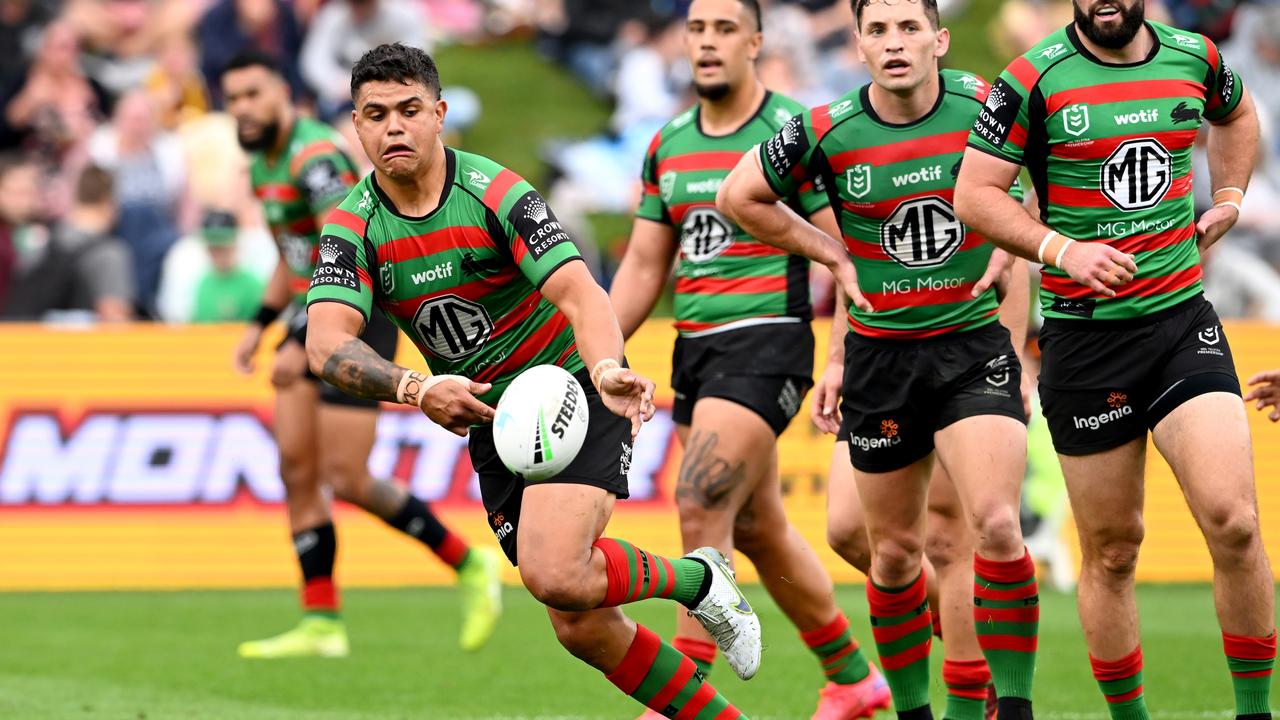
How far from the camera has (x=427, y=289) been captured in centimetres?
632

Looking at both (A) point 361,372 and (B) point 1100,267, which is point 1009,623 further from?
(A) point 361,372

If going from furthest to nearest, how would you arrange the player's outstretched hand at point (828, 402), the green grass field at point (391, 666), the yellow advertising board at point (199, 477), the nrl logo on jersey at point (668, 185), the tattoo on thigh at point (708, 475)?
1. the yellow advertising board at point (199, 477)
2. the green grass field at point (391, 666)
3. the nrl logo on jersey at point (668, 185)
4. the tattoo on thigh at point (708, 475)
5. the player's outstretched hand at point (828, 402)

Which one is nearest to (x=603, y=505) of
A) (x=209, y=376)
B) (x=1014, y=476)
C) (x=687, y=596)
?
(x=687, y=596)

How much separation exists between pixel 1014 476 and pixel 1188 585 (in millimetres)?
7343

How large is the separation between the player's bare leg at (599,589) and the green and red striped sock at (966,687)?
3.66 feet

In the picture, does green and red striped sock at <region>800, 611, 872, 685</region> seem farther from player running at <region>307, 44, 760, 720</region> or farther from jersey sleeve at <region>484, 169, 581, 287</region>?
jersey sleeve at <region>484, 169, 581, 287</region>

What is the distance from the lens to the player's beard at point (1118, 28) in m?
6.22

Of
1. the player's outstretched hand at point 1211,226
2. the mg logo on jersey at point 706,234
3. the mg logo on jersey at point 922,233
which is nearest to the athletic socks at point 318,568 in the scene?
the mg logo on jersey at point 706,234

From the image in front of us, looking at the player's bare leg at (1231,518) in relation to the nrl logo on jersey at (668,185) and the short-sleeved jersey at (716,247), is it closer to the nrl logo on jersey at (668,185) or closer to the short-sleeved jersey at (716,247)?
the short-sleeved jersey at (716,247)

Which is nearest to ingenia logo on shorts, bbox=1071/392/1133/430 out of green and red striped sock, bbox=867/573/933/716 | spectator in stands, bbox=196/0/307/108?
green and red striped sock, bbox=867/573/933/716

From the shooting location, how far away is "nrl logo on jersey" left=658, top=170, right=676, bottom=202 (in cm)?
820

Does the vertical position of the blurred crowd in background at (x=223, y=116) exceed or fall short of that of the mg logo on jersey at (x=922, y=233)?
it falls short

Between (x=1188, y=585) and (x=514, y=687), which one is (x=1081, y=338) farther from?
(x=1188, y=585)

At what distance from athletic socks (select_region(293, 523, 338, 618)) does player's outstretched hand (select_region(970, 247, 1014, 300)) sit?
4.83m
